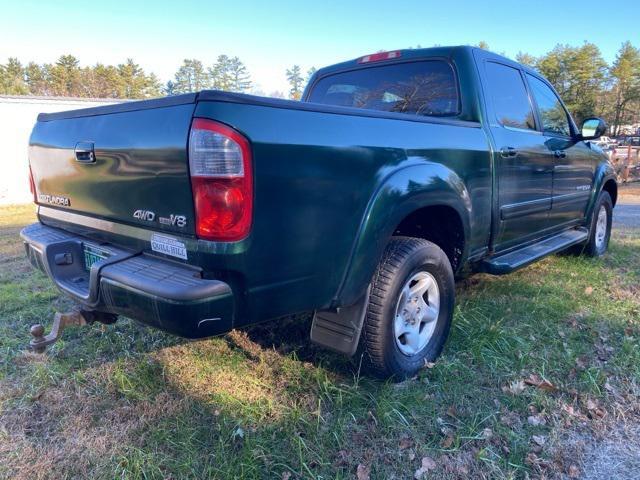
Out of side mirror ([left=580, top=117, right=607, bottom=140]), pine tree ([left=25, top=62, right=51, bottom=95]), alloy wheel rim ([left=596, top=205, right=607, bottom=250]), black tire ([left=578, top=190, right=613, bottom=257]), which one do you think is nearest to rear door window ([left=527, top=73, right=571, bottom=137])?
side mirror ([left=580, top=117, right=607, bottom=140])

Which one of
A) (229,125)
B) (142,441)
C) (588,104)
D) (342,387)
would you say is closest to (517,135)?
(342,387)

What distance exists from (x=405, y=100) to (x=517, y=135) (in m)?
0.92

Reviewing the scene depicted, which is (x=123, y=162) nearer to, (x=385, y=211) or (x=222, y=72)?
(x=385, y=211)

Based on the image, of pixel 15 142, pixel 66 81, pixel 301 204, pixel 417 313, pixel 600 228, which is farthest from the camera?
pixel 66 81

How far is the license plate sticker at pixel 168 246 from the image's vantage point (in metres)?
1.98

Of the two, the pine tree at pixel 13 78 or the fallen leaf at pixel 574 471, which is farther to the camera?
the pine tree at pixel 13 78

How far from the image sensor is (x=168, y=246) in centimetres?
204

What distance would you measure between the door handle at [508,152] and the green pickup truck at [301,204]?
0.06 feet

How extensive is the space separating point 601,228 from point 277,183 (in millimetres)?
5291

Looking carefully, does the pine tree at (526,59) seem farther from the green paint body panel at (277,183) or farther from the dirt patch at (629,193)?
the green paint body panel at (277,183)

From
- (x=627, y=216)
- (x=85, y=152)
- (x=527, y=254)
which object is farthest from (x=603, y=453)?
Answer: (x=627, y=216)

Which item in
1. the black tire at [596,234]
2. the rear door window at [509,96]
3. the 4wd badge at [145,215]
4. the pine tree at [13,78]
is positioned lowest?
the black tire at [596,234]

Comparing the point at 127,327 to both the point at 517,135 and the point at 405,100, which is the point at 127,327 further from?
the point at 517,135

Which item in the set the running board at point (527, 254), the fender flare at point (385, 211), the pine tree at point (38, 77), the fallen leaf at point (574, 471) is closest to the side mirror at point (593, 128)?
the running board at point (527, 254)
